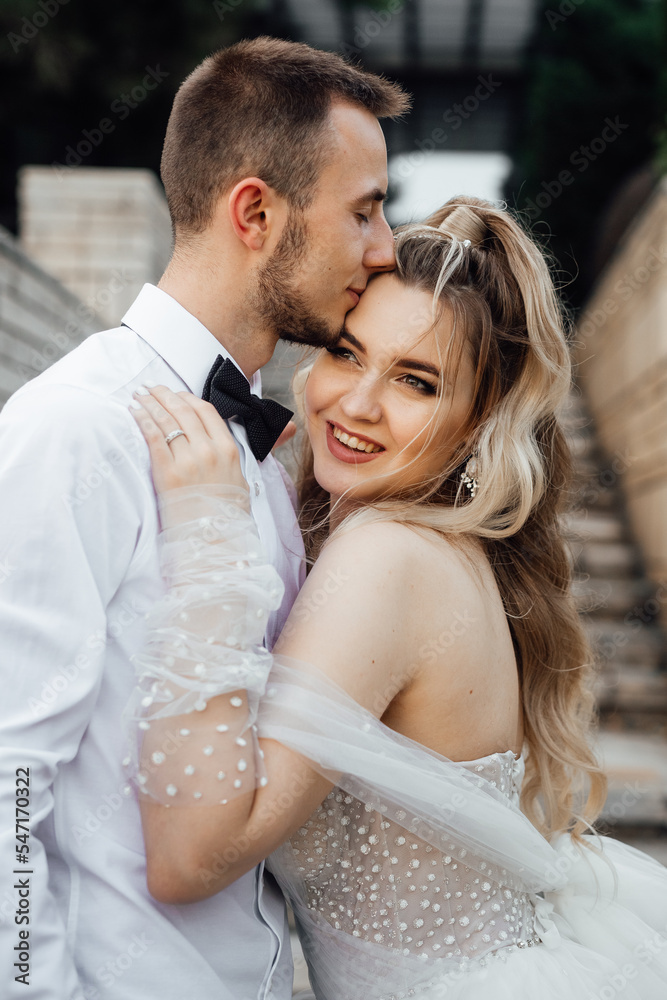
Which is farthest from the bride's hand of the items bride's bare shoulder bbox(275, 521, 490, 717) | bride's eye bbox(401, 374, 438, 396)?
bride's eye bbox(401, 374, 438, 396)

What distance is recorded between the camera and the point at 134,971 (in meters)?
1.43

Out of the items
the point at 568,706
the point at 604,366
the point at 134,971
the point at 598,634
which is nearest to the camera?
the point at 134,971

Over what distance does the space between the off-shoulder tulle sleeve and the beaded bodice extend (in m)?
0.46

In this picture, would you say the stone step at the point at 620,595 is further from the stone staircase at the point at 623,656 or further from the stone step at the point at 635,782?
the stone step at the point at 635,782

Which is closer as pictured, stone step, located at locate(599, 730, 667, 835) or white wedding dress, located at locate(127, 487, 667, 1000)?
white wedding dress, located at locate(127, 487, 667, 1000)

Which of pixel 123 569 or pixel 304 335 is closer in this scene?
pixel 123 569

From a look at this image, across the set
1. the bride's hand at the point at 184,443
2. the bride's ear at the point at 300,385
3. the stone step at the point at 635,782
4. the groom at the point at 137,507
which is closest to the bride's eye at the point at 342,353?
the groom at the point at 137,507

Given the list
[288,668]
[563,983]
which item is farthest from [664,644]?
[288,668]

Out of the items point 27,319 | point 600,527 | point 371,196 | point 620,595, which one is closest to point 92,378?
point 371,196

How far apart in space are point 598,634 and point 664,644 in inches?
17.6

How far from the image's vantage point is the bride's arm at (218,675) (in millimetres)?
1345

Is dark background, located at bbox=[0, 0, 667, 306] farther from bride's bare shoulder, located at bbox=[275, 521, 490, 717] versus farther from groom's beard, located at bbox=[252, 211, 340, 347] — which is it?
bride's bare shoulder, located at bbox=[275, 521, 490, 717]

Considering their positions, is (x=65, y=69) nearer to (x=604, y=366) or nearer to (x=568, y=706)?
(x=604, y=366)

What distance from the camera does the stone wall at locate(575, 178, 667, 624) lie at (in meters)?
5.39
